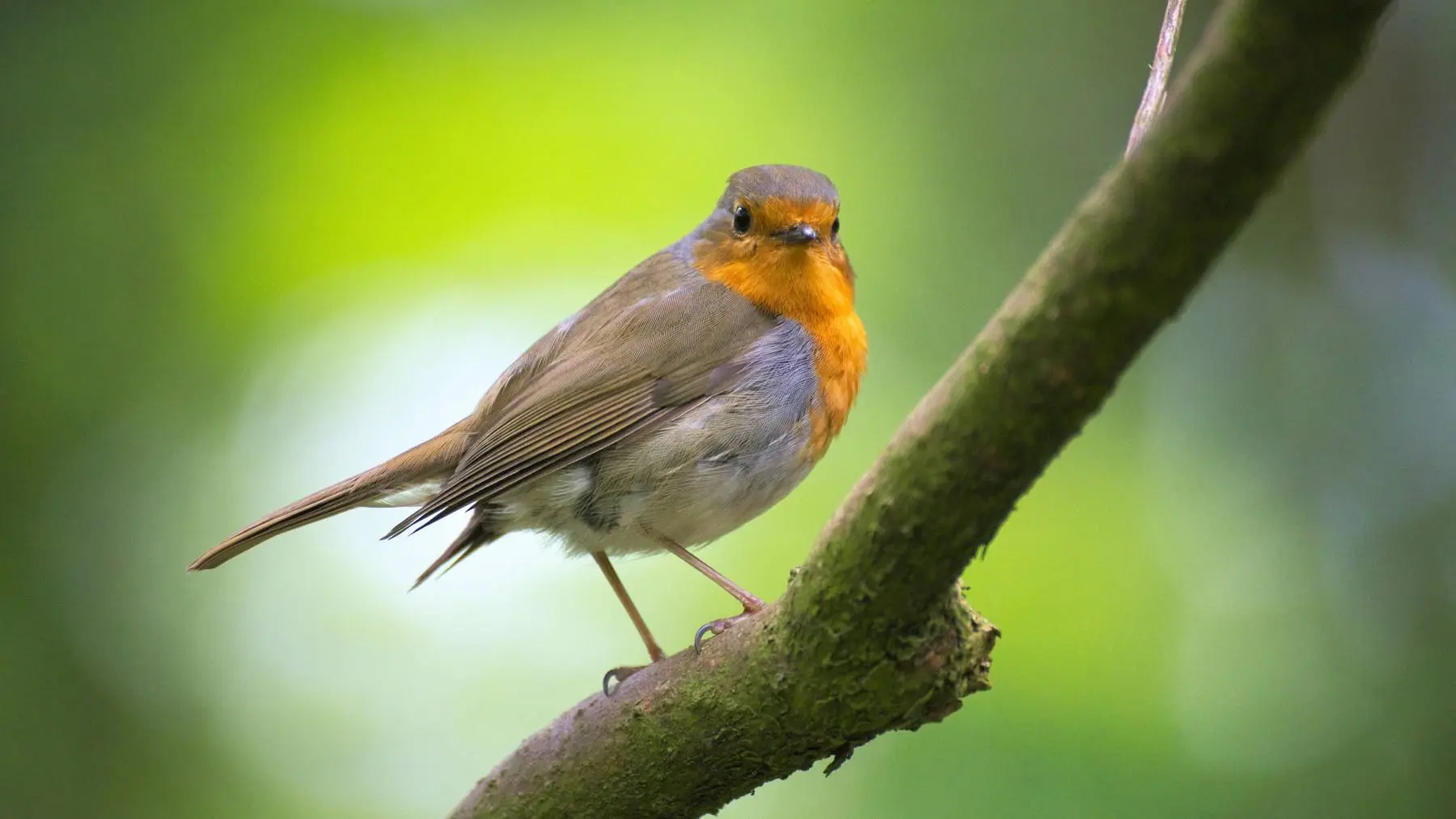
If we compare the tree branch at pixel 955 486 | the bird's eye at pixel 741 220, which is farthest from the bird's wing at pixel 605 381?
the tree branch at pixel 955 486

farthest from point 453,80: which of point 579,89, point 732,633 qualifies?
point 732,633

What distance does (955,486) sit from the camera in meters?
1.90

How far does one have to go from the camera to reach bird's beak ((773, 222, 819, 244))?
3772mm

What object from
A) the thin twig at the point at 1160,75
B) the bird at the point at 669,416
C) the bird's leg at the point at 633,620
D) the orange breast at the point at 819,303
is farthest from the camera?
the orange breast at the point at 819,303

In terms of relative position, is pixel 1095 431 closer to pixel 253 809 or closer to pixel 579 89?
pixel 579 89

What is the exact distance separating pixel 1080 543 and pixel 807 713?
2078 mm

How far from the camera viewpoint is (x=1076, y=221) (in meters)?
1.62

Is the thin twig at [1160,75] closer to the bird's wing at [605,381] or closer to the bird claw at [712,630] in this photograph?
the bird claw at [712,630]

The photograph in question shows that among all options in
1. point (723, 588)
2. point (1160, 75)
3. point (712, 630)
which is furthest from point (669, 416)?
point (1160, 75)

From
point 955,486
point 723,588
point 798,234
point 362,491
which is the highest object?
point 798,234

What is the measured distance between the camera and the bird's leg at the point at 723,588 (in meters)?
2.87

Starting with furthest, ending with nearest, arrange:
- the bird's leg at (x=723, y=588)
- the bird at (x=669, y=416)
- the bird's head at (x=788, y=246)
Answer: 1. the bird's head at (x=788, y=246)
2. the bird at (x=669, y=416)
3. the bird's leg at (x=723, y=588)

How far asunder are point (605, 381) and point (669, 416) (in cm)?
24

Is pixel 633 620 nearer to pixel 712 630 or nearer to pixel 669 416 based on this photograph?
pixel 669 416
